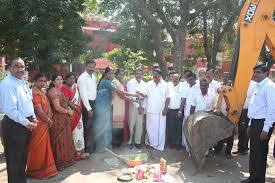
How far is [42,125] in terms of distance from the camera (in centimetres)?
605

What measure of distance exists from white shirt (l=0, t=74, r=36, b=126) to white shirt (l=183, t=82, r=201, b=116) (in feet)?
12.3

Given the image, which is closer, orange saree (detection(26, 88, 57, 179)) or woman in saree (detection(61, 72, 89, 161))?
orange saree (detection(26, 88, 57, 179))

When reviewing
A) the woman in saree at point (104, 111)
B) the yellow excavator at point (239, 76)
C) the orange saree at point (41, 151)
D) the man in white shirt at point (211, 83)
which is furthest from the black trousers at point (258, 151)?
the orange saree at point (41, 151)

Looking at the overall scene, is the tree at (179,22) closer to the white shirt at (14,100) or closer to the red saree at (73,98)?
the red saree at (73,98)

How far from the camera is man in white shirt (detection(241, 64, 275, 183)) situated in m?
5.30

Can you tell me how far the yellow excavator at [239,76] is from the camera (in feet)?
21.2

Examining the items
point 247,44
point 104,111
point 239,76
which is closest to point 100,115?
point 104,111

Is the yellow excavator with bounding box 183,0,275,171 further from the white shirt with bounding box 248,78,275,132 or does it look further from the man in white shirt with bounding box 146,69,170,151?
the man in white shirt with bounding box 146,69,170,151

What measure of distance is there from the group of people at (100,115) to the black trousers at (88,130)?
0.02 m

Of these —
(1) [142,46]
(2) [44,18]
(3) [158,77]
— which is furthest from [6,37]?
(1) [142,46]

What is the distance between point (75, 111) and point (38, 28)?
10.5 feet

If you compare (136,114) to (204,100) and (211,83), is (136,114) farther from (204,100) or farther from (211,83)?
(211,83)

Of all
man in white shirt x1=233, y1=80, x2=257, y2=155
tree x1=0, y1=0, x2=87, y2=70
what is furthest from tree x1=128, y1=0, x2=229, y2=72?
man in white shirt x1=233, y1=80, x2=257, y2=155

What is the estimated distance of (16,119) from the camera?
4691mm
